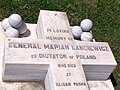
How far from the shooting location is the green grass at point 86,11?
23.8 feet

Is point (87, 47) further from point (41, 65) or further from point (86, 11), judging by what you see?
point (86, 11)

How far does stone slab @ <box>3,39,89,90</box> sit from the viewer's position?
5145 mm

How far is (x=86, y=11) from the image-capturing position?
7.75 meters

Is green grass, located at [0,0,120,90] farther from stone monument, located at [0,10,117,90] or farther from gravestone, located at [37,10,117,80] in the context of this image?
stone monument, located at [0,10,117,90]

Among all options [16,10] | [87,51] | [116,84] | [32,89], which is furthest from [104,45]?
[16,10]

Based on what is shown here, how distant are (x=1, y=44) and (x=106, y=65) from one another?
6.59 ft

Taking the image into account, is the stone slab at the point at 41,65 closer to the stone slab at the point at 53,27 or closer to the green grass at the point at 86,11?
the stone slab at the point at 53,27

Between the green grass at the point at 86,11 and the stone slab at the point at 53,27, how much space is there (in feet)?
3.47

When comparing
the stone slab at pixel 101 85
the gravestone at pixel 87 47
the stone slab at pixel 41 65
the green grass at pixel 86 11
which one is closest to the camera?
the stone slab at pixel 41 65

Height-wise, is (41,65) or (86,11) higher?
(41,65)

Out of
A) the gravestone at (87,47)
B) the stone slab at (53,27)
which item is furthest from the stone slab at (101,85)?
the stone slab at (53,27)

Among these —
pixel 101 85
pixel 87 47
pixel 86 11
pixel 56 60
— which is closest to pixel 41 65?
pixel 56 60

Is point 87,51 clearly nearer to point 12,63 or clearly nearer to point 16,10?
point 12,63

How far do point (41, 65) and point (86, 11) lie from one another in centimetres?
289
